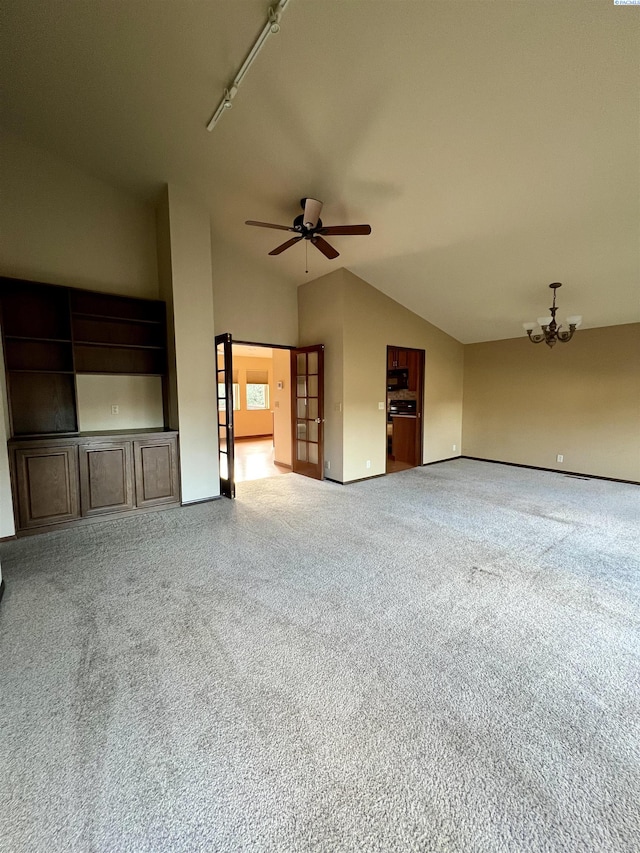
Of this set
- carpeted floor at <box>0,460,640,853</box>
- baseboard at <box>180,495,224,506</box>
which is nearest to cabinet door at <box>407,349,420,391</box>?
carpeted floor at <box>0,460,640,853</box>

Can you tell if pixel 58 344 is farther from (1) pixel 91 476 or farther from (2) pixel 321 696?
(2) pixel 321 696

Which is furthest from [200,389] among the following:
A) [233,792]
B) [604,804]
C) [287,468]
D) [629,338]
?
[629,338]

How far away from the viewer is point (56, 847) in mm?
1106

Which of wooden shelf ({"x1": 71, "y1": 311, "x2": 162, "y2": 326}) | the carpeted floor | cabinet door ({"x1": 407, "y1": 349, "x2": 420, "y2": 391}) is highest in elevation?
wooden shelf ({"x1": 71, "y1": 311, "x2": 162, "y2": 326})

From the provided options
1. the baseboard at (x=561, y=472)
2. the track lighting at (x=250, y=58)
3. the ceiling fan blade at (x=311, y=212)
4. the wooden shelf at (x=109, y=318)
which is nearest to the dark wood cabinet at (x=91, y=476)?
the wooden shelf at (x=109, y=318)

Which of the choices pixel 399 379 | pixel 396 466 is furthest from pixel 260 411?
pixel 396 466

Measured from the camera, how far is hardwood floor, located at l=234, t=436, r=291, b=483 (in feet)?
20.5

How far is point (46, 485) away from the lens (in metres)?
3.65

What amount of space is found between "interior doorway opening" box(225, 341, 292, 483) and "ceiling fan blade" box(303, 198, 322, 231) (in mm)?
2237

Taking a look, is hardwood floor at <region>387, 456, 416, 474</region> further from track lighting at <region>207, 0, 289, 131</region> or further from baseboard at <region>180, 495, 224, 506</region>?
track lighting at <region>207, 0, 289, 131</region>

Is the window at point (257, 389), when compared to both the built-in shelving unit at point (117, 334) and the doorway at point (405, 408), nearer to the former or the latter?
the doorway at point (405, 408)

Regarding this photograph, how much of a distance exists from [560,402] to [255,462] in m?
5.76

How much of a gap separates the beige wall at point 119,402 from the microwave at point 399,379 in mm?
4783

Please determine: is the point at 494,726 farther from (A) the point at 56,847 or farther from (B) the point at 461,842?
(A) the point at 56,847
